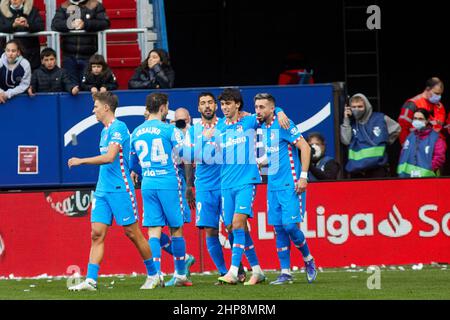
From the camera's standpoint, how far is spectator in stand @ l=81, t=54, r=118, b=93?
60.3 feet

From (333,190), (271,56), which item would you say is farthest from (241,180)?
(271,56)

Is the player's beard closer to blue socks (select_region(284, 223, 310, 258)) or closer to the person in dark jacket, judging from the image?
blue socks (select_region(284, 223, 310, 258))

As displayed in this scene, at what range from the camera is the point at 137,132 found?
14117 mm

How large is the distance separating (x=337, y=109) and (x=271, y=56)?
18.9 ft

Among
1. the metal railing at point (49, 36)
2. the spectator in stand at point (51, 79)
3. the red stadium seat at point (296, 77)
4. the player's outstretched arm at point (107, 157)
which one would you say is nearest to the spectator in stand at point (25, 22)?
the metal railing at point (49, 36)

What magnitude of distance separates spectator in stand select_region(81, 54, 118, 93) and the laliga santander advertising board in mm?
1671

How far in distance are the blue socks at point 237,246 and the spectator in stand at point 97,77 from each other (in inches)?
187

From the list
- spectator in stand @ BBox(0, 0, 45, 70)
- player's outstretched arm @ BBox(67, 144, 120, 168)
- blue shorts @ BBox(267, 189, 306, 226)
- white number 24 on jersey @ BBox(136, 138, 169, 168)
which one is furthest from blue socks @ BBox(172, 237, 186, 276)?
spectator in stand @ BBox(0, 0, 45, 70)

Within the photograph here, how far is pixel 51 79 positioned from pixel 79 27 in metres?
1.07

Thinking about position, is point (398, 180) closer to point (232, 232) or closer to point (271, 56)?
point (232, 232)

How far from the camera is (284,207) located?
47.3 ft

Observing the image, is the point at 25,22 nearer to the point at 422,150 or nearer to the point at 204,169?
the point at 204,169

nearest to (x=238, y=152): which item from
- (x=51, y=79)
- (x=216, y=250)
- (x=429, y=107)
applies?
(x=216, y=250)

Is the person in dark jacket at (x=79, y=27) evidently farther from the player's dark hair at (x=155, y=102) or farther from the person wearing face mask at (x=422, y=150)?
the player's dark hair at (x=155, y=102)
